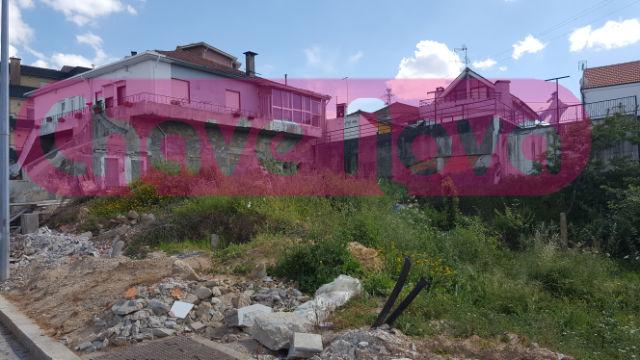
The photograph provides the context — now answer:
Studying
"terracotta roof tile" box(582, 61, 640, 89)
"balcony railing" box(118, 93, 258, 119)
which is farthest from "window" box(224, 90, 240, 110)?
"terracotta roof tile" box(582, 61, 640, 89)

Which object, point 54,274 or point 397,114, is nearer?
point 54,274

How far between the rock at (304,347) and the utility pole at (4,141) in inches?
295

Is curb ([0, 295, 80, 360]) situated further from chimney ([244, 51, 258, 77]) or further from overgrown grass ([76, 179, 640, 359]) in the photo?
chimney ([244, 51, 258, 77])

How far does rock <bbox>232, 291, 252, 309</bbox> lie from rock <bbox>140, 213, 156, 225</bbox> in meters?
6.58

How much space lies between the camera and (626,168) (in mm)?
13172

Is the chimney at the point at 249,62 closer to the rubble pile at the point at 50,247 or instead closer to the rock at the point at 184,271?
the rubble pile at the point at 50,247

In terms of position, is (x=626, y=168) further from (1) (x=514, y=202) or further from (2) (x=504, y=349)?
(2) (x=504, y=349)

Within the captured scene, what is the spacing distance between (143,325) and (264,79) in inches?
924

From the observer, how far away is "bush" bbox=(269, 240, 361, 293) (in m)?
6.56

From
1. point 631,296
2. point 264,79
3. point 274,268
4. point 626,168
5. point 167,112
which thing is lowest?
point 631,296

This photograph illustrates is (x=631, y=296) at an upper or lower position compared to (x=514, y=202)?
lower

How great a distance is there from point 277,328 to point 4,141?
7679 millimetres

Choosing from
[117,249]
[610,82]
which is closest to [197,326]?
[117,249]

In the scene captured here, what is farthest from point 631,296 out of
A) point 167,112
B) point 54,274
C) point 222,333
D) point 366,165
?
point 167,112
